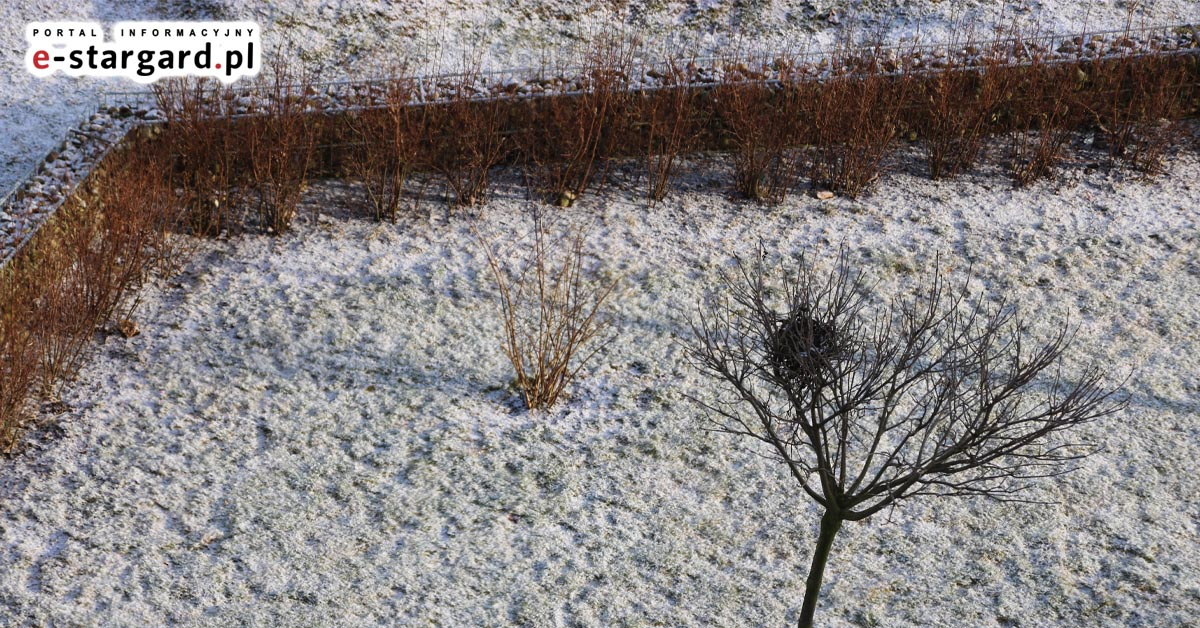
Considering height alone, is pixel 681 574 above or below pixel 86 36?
below

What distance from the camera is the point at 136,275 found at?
534cm

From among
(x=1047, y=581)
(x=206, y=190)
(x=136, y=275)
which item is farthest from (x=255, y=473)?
(x=1047, y=581)

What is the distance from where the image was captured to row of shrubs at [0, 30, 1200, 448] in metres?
5.74

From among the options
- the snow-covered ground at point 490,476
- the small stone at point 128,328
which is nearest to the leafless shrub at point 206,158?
the snow-covered ground at point 490,476

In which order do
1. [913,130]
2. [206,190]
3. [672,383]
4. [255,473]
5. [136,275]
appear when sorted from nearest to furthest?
[255,473] → [672,383] → [136,275] → [206,190] → [913,130]

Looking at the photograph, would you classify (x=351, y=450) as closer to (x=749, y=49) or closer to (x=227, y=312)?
(x=227, y=312)

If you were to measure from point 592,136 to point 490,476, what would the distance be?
96.3 inches

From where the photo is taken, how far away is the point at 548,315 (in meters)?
5.27

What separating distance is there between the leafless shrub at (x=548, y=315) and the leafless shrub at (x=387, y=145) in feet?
1.94

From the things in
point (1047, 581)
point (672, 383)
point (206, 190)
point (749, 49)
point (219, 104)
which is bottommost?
point (1047, 581)

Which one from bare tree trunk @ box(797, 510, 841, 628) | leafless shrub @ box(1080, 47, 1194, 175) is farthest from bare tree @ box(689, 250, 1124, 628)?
leafless shrub @ box(1080, 47, 1194, 175)

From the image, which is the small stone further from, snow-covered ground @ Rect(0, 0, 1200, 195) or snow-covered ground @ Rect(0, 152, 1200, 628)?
snow-covered ground @ Rect(0, 0, 1200, 195)

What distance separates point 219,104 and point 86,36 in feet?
8.10

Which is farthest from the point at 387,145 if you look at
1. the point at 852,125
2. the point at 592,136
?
the point at 852,125
